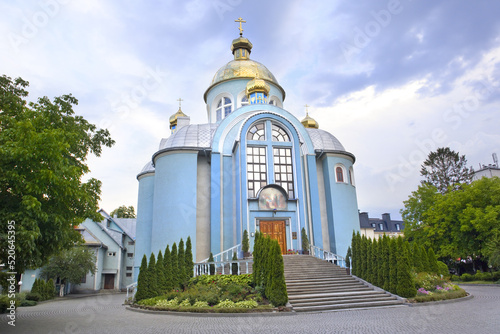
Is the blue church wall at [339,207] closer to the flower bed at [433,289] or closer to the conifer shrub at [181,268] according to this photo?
the flower bed at [433,289]

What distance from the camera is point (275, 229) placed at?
19.9m

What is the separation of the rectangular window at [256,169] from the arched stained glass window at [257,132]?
0.70 meters

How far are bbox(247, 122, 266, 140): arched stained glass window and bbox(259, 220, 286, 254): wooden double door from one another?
4.99m

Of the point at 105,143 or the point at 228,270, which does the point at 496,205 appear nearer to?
the point at 228,270

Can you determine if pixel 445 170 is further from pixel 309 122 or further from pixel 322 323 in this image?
pixel 322 323

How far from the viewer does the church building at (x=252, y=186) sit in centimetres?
1975

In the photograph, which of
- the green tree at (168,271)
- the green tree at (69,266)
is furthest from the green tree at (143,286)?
the green tree at (69,266)

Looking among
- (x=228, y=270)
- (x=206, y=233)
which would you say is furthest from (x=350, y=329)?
(x=206, y=233)

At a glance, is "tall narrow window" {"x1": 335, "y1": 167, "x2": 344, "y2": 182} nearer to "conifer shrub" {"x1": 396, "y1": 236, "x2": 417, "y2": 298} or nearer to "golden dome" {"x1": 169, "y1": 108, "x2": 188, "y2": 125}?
"conifer shrub" {"x1": 396, "y1": 236, "x2": 417, "y2": 298}

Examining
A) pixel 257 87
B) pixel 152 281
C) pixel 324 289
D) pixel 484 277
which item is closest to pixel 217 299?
pixel 152 281

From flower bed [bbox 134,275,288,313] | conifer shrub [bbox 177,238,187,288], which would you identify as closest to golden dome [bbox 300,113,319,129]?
conifer shrub [bbox 177,238,187,288]

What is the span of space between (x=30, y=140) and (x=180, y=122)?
2045 cm

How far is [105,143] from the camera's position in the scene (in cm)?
1266

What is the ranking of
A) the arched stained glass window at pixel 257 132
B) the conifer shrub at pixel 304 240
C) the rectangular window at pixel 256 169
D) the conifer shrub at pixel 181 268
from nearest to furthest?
the conifer shrub at pixel 181 268
the conifer shrub at pixel 304 240
the rectangular window at pixel 256 169
the arched stained glass window at pixel 257 132
